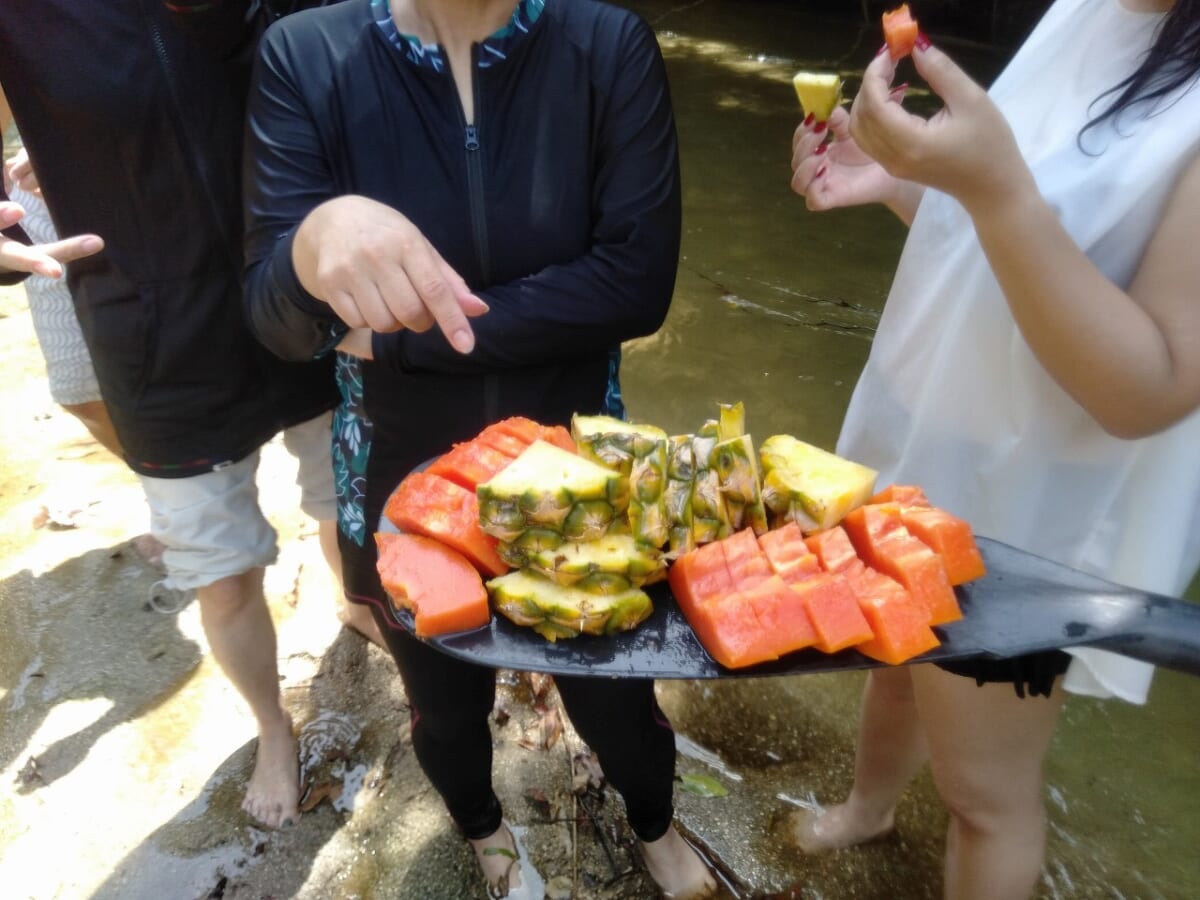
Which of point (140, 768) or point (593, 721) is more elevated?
point (593, 721)

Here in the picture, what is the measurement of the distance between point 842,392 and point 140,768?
269 cm

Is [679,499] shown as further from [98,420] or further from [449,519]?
[98,420]

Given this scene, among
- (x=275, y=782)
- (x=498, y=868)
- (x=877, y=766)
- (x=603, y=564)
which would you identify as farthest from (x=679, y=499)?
(x=275, y=782)

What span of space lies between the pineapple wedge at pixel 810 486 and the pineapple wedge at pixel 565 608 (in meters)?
0.23

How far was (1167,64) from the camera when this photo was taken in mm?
981

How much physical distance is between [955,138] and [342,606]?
2.05m

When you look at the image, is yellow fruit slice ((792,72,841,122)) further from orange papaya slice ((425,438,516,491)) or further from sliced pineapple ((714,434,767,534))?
orange papaya slice ((425,438,516,491))

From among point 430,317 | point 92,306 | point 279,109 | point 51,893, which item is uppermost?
point 279,109

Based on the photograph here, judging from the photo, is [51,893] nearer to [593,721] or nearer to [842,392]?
[593,721]

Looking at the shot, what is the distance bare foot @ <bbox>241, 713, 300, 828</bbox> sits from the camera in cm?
196

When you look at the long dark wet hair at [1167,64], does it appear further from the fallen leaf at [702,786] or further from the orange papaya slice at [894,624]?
the fallen leaf at [702,786]

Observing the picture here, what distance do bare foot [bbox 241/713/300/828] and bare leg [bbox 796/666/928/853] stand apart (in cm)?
116

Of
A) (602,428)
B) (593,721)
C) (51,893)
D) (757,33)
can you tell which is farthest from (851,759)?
(757,33)

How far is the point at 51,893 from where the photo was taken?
1.83 m
